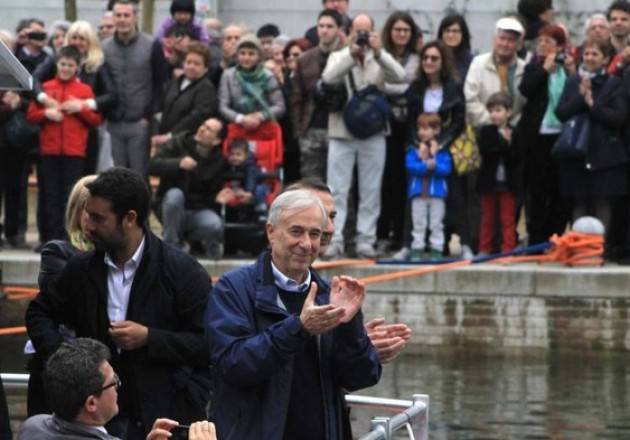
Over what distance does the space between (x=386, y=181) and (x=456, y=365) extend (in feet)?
7.88

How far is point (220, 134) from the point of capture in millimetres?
18375

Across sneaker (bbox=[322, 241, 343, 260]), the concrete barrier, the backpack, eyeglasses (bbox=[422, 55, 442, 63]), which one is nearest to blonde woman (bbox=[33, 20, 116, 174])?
the concrete barrier

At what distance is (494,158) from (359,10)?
10909 mm

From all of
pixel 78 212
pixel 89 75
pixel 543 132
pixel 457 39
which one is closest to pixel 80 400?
pixel 78 212

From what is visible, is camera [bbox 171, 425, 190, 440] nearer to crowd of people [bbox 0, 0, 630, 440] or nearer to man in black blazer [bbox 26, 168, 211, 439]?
man in black blazer [bbox 26, 168, 211, 439]

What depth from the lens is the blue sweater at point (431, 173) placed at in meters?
18.3

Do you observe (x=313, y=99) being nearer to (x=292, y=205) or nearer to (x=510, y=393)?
(x=510, y=393)

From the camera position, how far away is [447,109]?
18.2 m

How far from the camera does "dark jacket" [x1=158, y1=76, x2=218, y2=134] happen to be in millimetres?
18562

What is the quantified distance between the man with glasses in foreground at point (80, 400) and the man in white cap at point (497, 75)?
11.6 meters

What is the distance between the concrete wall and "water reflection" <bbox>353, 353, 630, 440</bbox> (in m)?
11.5

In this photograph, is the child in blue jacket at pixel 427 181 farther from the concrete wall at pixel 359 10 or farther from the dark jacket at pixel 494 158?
the concrete wall at pixel 359 10

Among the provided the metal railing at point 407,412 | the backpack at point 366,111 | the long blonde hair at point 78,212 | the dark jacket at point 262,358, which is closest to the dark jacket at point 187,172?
A: the backpack at point 366,111

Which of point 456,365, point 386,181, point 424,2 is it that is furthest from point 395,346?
point 424,2
